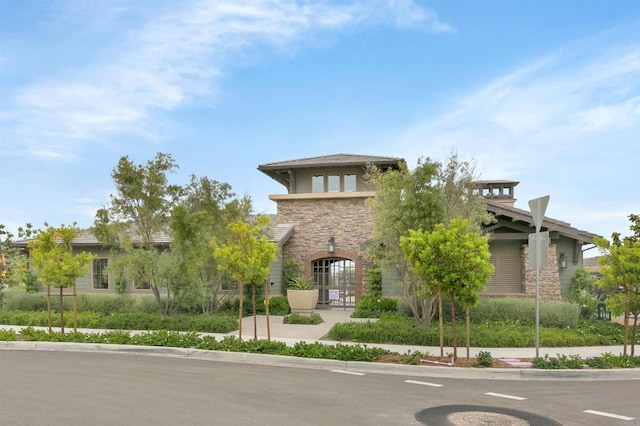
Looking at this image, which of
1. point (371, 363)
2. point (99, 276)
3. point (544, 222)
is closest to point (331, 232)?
point (544, 222)

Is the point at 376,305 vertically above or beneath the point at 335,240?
beneath

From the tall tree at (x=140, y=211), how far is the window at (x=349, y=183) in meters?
9.15

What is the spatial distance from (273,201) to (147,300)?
25.8 ft

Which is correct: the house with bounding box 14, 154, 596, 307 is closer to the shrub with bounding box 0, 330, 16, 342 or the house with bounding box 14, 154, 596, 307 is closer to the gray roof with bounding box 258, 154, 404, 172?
the gray roof with bounding box 258, 154, 404, 172

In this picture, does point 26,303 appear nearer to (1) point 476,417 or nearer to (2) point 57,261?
(2) point 57,261

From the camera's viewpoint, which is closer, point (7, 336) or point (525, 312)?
point (7, 336)

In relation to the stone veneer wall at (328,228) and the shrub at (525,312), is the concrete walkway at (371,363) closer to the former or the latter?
the shrub at (525,312)

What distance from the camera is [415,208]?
47.8 feet

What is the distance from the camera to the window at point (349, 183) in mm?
24766

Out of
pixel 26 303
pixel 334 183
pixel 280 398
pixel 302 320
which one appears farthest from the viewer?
pixel 334 183

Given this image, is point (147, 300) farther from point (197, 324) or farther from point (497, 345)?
point (497, 345)

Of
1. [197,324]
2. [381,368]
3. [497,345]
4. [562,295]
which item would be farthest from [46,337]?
[562,295]

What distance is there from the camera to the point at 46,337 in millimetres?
13836

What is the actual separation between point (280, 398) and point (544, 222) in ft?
48.9
